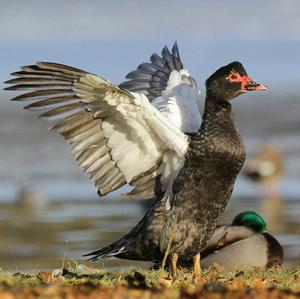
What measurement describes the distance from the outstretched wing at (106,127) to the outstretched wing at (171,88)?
381mm

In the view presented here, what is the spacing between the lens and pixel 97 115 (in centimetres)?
895

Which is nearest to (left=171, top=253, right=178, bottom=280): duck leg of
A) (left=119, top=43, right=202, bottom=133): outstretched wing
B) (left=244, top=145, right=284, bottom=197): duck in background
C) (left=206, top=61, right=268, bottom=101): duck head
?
(left=119, top=43, right=202, bottom=133): outstretched wing

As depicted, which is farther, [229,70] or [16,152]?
[16,152]

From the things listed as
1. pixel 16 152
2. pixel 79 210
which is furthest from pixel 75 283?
pixel 16 152

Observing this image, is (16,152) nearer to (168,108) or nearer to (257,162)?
(257,162)

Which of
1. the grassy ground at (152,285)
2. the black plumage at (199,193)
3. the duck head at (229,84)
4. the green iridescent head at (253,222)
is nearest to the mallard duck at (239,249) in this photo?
the green iridescent head at (253,222)

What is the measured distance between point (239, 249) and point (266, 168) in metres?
10.9

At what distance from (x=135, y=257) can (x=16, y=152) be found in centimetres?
1705

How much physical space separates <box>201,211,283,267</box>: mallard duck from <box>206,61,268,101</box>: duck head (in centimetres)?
184

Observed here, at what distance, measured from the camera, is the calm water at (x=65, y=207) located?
1366 centimetres

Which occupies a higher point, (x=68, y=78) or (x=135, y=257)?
(x=68, y=78)

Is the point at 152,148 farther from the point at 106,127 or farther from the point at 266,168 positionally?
the point at 266,168

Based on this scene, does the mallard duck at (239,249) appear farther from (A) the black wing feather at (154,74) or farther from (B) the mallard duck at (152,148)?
(A) the black wing feather at (154,74)

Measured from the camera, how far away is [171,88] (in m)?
10.5
